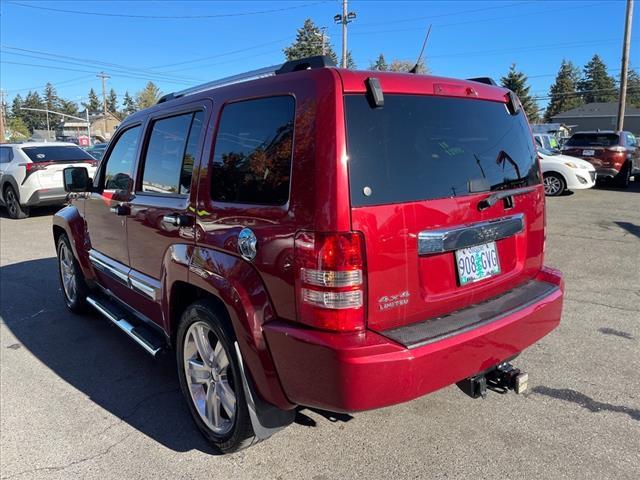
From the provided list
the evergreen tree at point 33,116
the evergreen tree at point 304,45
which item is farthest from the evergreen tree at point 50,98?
the evergreen tree at point 304,45

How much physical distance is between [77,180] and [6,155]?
9729 mm

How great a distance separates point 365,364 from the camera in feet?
6.73

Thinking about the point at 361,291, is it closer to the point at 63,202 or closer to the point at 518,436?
the point at 518,436

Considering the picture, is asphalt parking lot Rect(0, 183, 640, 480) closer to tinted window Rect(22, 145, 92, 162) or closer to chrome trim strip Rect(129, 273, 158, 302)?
chrome trim strip Rect(129, 273, 158, 302)

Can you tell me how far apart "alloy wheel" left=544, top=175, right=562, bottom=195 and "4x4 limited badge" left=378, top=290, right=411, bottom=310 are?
13.4 meters

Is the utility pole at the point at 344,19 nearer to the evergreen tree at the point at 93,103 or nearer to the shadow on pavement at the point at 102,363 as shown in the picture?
the shadow on pavement at the point at 102,363

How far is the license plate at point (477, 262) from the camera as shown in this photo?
2.49m

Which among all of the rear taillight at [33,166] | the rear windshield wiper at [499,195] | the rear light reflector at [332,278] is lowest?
the rear light reflector at [332,278]

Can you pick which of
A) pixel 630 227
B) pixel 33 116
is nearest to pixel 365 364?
pixel 630 227

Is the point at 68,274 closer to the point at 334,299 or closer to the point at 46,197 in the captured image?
the point at 334,299

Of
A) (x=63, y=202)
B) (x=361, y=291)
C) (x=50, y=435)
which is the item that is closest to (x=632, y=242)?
(x=361, y=291)

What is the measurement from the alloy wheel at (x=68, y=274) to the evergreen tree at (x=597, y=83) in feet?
361

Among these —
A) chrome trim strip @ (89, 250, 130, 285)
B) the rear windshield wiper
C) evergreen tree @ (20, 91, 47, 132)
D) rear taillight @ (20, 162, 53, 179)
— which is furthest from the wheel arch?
evergreen tree @ (20, 91, 47, 132)

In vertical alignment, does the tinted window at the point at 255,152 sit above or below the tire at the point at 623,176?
above
